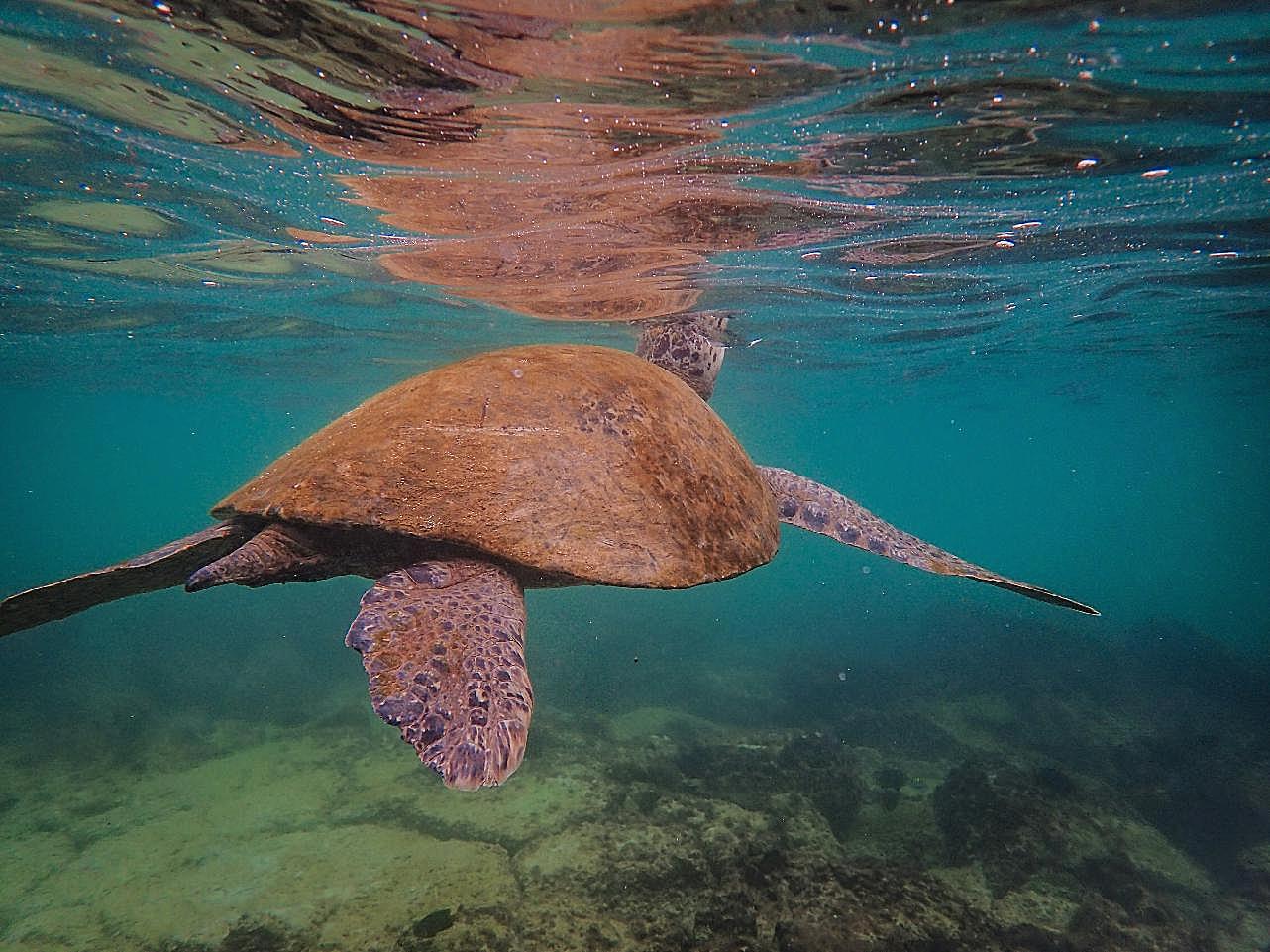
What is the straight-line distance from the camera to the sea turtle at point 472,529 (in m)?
3.38

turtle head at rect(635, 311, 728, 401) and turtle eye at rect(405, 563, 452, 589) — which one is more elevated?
turtle head at rect(635, 311, 728, 401)

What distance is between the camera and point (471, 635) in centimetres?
361

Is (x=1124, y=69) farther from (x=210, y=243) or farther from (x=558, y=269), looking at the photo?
(x=210, y=243)

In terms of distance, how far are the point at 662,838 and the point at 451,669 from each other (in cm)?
713

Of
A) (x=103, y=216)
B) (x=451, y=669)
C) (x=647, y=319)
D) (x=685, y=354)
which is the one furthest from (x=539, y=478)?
(x=647, y=319)

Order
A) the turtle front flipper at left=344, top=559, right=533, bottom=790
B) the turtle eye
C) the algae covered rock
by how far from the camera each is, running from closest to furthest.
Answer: the turtle front flipper at left=344, top=559, right=533, bottom=790 → the turtle eye → the algae covered rock

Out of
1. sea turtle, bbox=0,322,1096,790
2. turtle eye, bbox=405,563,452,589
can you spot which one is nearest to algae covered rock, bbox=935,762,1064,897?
sea turtle, bbox=0,322,1096,790

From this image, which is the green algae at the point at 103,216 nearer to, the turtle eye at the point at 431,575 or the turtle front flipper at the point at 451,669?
the turtle eye at the point at 431,575

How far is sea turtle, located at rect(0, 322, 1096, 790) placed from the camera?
338 cm

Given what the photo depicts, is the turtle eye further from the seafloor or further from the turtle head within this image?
the turtle head

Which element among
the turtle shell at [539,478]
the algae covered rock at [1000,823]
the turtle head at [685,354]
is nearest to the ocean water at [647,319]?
the algae covered rock at [1000,823]

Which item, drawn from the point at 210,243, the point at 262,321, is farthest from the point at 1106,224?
the point at 262,321

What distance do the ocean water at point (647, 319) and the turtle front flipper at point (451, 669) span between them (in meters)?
4.96

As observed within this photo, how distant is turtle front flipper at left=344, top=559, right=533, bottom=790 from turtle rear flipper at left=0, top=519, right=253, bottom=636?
167 centimetres
